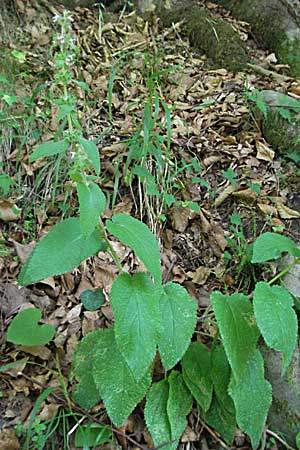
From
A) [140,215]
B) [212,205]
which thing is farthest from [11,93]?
[212,205]

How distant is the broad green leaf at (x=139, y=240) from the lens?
1.39m

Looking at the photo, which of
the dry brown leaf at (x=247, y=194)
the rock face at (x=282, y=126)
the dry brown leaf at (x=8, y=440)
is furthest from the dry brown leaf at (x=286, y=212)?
the dry brown leaf at (x=8, y=440)

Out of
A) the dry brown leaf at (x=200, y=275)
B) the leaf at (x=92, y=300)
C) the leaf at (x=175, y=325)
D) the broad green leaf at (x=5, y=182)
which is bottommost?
the dry brown leaf at (x=200, y=275)

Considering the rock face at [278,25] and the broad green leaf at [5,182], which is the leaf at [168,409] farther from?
the rock face at [278,25]

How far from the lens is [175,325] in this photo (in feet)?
5.30

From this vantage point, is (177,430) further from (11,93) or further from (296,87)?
(296,87)

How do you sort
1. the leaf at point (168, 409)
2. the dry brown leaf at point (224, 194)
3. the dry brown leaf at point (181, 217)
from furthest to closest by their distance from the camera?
the dry brown leaf at point (224, 194)
the dry brown leaf at point (181, 217)
the leaf at point (168, 409)

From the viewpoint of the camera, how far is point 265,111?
9.18 ft

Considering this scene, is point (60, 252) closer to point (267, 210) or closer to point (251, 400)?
point (251, 400)

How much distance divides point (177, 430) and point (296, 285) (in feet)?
2.83

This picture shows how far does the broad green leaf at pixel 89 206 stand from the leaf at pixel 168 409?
0.80 m

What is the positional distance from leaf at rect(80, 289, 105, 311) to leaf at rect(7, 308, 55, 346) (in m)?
0.18

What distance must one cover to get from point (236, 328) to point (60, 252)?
662 millimetres

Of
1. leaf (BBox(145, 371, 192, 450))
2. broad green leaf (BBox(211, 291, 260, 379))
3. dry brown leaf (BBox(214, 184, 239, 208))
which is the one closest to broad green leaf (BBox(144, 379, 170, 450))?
leaf (BBox(145, 371, 192, 450))
